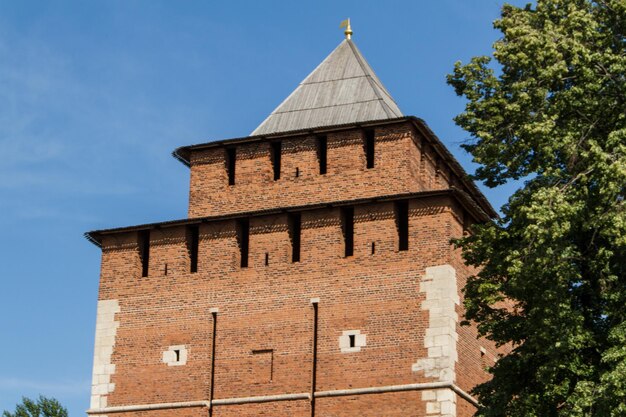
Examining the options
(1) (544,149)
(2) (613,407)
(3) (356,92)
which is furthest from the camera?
(3) (356,92)

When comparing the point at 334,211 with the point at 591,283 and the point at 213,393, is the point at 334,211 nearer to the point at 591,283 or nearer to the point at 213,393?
the point at 213,393

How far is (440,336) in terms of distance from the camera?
2572 cm

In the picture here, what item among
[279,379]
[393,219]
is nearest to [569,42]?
[393,219]

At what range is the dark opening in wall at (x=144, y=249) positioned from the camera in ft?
95.2

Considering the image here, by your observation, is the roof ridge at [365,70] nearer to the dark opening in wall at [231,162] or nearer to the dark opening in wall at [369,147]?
the dark opening in wall at [369,147]

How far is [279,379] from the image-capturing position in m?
26.7

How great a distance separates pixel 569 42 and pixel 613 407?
18.1 feet

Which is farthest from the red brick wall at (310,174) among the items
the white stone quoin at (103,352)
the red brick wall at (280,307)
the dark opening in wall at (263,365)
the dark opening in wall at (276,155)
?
the dark opening in wall at (263,365)

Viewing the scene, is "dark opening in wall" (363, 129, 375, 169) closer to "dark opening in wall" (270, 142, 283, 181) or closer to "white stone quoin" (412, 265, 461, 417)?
"dark opening in wall" (270, 142, 283, 181)

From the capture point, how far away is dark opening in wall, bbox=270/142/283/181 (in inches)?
1155

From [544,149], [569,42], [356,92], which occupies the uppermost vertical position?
[356,92]

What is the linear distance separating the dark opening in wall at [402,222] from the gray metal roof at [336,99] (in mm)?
2580

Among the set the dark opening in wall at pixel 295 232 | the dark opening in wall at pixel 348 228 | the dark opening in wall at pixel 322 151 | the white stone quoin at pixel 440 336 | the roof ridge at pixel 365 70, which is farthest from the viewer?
the roof ridge at pixel 365 70

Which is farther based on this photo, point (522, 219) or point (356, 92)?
point (356, 92)
